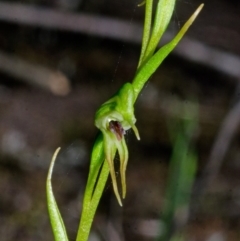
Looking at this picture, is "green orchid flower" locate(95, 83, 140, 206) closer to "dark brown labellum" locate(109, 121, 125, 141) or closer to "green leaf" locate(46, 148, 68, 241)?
"dark brown labellum" locate(109, 121, 125, 141)

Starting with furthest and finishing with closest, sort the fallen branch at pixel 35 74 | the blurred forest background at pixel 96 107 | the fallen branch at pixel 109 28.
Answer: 1. the fallen branch at pixel 35 74
2. the fallen branch at pixel 109 28
3. the blurred forest background at pixel 96 107

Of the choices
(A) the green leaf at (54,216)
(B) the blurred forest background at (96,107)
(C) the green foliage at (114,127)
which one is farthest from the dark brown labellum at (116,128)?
(B) the blurred forest background at (96,107)

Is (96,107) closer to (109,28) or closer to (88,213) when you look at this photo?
(109,28)

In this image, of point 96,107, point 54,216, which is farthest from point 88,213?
Result: point 96,107

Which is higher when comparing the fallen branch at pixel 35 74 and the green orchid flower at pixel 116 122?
the green orchid flower at pixel 116 122

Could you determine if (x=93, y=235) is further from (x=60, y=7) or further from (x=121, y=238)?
(x=60, y=7)

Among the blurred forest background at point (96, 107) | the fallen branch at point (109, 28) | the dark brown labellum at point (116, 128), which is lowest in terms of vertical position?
the blurred forest background at point (96, 107)

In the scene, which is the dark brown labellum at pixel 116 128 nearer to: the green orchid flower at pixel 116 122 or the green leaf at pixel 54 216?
the green orchid flower at pixel 116 122
